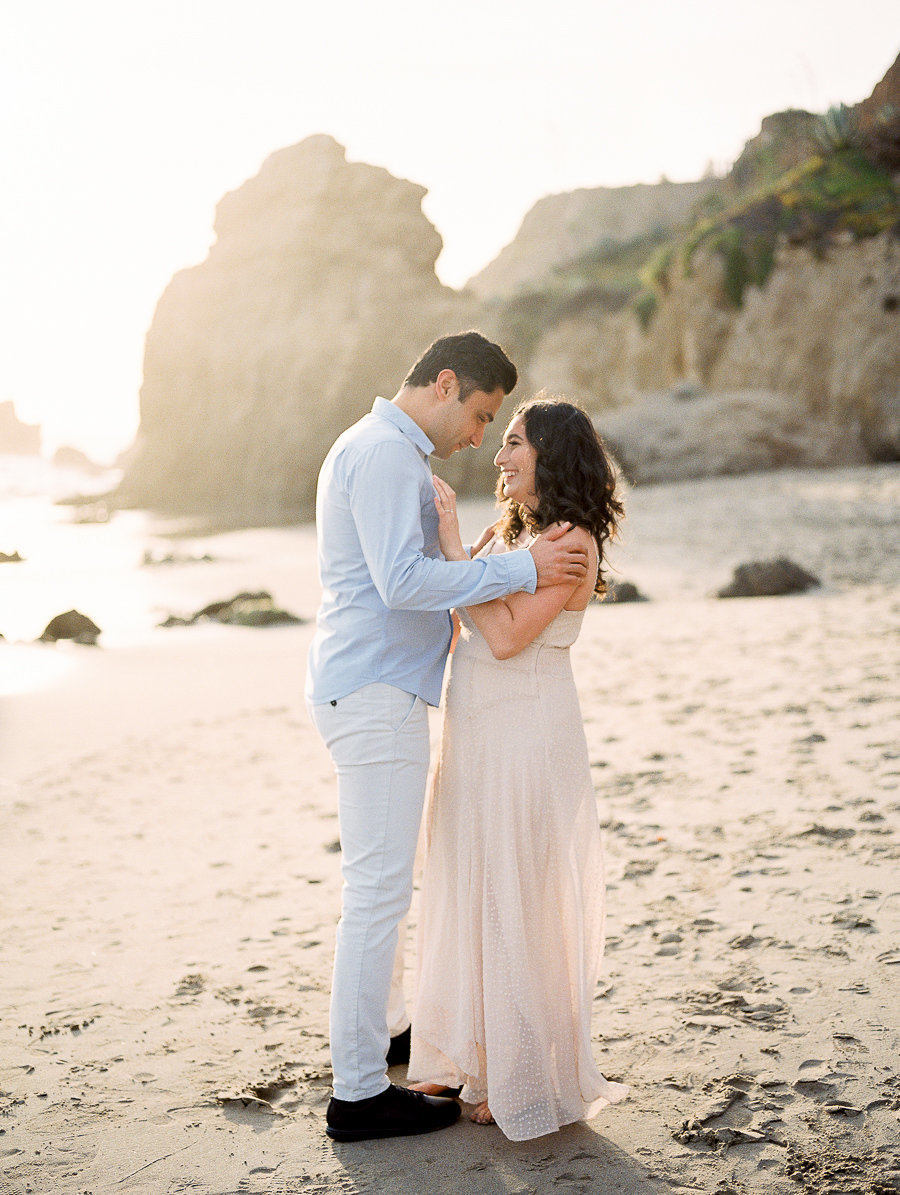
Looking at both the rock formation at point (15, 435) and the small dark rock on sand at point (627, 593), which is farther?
the rock formation at point (15, 435)

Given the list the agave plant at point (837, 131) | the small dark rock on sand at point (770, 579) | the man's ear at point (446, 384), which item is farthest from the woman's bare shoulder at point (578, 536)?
the agave plant at point (837, 131)

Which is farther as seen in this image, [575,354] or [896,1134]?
[575,354]

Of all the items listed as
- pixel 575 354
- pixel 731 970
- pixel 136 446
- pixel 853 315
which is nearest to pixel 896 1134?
pixel 731 970

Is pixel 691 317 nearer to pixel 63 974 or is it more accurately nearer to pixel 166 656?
pixel 166 656

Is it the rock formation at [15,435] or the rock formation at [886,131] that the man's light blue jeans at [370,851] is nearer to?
the rock formation at [886,131]

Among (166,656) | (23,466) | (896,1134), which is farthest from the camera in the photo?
(23,466)

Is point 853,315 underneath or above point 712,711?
above

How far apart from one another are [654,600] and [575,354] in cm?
3099

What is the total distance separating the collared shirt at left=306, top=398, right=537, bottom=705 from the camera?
2.61 metres

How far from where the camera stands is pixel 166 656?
1053 cm

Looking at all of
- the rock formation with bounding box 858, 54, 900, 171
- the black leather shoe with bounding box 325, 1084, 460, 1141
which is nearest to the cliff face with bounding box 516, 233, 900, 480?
the rock formation with bounding box 858, 54, 900, 171

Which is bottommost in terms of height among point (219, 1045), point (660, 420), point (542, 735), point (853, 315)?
point (219, 1045)

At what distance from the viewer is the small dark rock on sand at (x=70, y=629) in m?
11.5

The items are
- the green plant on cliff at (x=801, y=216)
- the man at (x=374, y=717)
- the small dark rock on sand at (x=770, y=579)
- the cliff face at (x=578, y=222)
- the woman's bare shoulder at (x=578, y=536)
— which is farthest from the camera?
the cliff face at (x=578, y=222)
